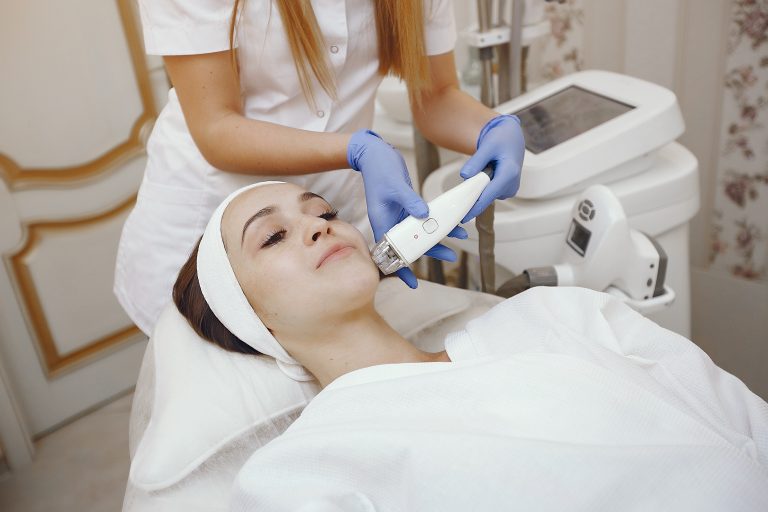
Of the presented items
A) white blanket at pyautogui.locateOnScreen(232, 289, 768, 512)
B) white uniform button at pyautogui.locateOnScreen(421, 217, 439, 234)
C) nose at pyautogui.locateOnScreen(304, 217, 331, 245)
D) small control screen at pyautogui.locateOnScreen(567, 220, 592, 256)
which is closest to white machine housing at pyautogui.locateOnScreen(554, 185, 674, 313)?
small control screen at pyautogui.locateOnScreen(567, 220, 592, 256)

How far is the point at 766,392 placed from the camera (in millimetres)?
2164

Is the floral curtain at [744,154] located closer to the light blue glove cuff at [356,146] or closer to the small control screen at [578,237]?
the small control screen at [578,237]

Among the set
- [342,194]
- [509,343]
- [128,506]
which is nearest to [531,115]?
[342,194]

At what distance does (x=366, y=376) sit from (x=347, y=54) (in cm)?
58

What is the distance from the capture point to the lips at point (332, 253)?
114cm

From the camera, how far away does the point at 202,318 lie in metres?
1.27

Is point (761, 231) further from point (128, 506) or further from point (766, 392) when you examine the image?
point (128, 506)

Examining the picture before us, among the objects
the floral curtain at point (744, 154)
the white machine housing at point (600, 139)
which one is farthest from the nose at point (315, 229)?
the floral curtain at point (744, 154)

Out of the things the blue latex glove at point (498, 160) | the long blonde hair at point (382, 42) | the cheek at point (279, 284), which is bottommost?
the cheek at point (279, 284)

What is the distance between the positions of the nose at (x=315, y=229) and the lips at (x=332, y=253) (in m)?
0.03

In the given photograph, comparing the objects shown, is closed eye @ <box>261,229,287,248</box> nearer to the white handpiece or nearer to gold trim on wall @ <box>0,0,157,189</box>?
the white handpiece

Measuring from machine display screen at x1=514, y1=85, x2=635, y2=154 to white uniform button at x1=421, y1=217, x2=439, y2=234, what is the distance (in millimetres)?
509

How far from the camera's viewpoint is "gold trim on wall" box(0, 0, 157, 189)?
210 cm

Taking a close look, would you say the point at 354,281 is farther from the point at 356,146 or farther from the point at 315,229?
the point at 356,146
